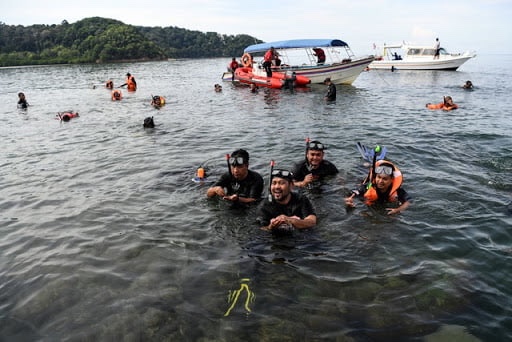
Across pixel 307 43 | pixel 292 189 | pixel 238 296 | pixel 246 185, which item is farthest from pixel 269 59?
pixel 238 296

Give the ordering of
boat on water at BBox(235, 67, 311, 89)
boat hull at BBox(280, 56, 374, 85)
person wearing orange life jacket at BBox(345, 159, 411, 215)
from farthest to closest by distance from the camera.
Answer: boat hull at BBox(280, 56, 374, 85), boat on water at BBox(235, 67, 311, 89), person wearing orange life jacket at BBox(345, 159, 411, 215)

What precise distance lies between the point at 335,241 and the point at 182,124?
1220 centimetres

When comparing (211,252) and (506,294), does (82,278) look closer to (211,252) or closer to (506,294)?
(211,252)

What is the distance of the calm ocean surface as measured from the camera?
4.40 metres

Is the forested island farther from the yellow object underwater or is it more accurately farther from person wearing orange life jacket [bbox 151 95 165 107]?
the yellow object underwater

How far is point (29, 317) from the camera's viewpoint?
4.64m

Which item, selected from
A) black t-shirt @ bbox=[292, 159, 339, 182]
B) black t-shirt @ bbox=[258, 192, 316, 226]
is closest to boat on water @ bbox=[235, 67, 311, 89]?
black t-shirt @ bbox=[292, 159, 339, 182]

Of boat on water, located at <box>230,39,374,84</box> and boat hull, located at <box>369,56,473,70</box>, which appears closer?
boat on water, located at <box>230,39,374,84</box>

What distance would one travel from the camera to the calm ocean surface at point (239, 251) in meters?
4.40

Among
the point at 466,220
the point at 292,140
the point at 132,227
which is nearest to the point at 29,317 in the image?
the point at 132,227

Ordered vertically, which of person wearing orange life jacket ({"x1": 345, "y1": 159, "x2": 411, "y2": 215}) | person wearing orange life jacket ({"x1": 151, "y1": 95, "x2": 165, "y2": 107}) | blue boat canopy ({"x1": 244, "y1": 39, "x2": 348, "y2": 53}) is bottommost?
person wearing orange life jacket ({"x1": 345, "y1": 159, "x2": 411, "y2": 215})

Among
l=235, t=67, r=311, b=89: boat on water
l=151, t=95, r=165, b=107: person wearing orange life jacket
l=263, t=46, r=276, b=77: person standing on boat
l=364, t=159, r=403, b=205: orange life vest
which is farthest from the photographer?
l=263, t=46, r=276, b=77: person standing on boat

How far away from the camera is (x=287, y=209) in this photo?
20.3 feet

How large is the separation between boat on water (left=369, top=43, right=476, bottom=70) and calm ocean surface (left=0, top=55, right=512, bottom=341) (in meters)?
36.3
